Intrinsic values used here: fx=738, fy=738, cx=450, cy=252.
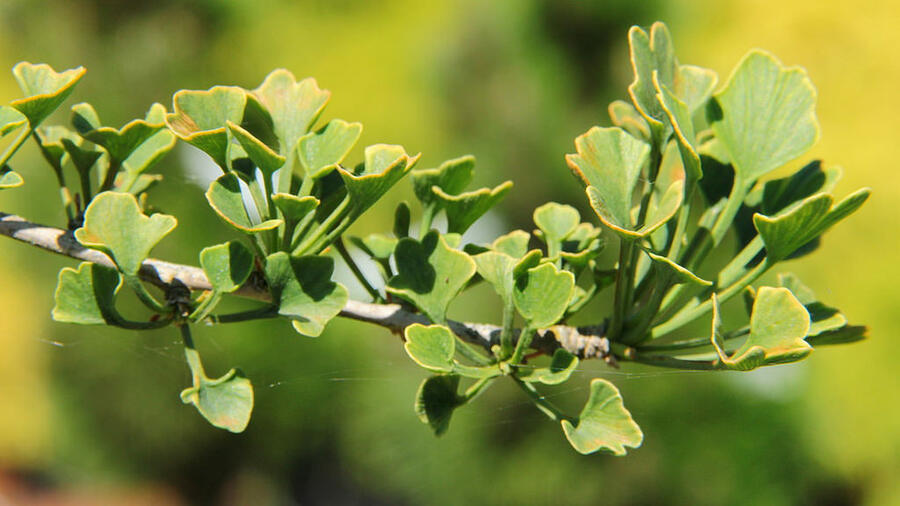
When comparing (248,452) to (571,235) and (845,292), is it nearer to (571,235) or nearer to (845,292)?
(845,292)

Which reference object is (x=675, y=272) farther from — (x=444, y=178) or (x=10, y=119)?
(x=10, y=119)

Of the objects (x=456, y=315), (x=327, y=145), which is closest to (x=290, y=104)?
(x=327, y=145)

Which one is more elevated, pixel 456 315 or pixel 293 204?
pixel 293 204

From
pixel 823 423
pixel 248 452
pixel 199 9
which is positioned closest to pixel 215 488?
pixel 248 452

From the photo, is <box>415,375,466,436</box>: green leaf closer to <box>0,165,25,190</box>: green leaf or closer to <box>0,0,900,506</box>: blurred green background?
<box>0,165,25,190</box>: green leaf

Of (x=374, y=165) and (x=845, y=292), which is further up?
(x=374, y=165)

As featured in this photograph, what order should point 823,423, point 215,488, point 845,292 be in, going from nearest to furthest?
point 823,423, point 845,292, point 215,488
